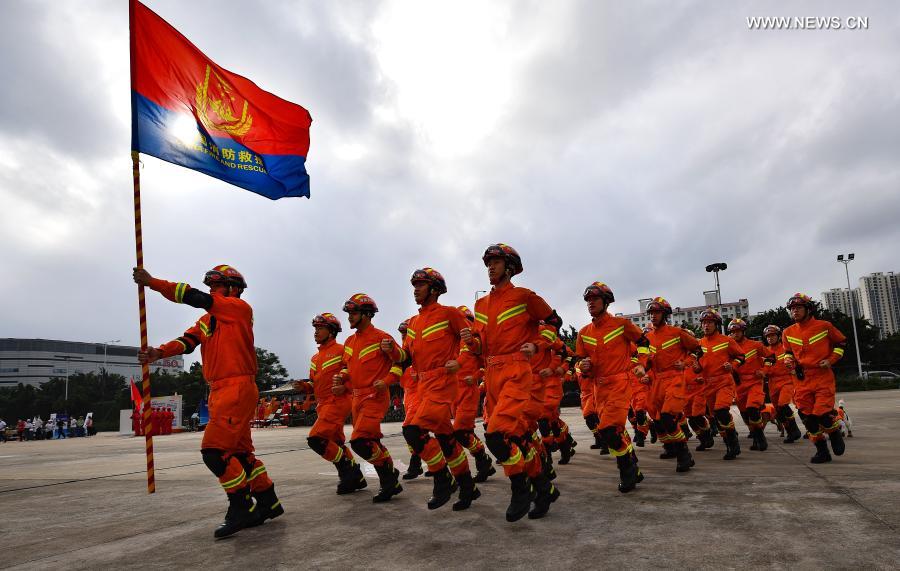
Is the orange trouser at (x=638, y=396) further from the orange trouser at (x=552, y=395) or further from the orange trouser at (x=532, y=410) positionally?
the orange trouser at (x=532, y=410)

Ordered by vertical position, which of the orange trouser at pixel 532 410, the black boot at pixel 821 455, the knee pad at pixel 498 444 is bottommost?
the black boot at pixel 821 455

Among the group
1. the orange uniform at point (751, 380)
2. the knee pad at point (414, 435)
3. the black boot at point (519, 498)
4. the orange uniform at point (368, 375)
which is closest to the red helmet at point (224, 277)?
the orange uniform at point (368, 375)

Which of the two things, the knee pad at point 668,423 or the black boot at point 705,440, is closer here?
the knee pad at point 668,423

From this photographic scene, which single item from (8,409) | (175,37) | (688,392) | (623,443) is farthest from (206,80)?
(8,409)

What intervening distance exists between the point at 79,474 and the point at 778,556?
12145mm

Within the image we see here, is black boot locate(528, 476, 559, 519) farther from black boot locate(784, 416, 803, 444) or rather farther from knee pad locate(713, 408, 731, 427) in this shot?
black boot locate(784, 416, 803, 444)

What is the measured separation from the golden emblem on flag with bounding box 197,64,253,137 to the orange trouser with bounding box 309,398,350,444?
400cm

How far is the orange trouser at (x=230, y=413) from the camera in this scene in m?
5.12

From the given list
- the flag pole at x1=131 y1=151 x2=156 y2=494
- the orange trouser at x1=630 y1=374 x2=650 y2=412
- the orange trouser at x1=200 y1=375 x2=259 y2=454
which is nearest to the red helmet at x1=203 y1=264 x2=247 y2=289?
the flag pole at x1=131 y1=151 x2=156 y2=494

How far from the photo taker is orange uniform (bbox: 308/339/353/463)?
6715mm

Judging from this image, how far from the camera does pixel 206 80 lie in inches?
300

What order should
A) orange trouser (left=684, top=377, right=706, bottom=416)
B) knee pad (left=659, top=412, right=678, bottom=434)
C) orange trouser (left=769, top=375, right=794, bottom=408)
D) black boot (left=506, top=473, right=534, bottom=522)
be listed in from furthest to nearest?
1. orange trouser (left=769, top=375, right=794, bottom=408)
2. orange trouser (left=684, top=377, right=706, bottom=416)
3. knee pad (left=659, top=412, right=678, bottom=434)
4. black boot (left=506, top=473, right=534, bottom=522)

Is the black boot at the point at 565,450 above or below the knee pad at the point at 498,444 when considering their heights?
below

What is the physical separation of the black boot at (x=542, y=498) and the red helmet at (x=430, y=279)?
95.6 inches
